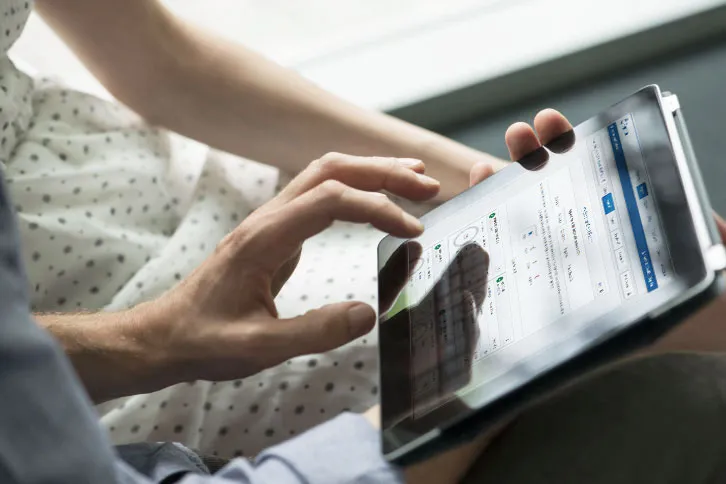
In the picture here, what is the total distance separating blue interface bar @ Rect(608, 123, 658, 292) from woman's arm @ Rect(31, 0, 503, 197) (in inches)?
8.3

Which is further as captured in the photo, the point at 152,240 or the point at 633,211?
the point at 152,240

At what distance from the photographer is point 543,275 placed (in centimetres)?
44

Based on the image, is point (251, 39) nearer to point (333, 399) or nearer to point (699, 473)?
point (333, 399)

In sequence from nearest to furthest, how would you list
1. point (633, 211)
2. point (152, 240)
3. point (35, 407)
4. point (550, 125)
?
point (35, 407), point (633, 211), point (550, 125), point (152, 240)

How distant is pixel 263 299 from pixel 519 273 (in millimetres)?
176

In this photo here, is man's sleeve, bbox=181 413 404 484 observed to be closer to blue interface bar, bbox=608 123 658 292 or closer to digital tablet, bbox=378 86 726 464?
digital tablet, bbox=378 86 726 464

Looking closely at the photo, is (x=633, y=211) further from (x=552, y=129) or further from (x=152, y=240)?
(x=152, y=240)

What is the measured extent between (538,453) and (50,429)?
0.33m

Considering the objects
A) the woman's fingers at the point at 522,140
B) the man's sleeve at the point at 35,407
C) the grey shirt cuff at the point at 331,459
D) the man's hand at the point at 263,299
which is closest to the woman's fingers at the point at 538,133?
the woman's fingers at the point at 522,140

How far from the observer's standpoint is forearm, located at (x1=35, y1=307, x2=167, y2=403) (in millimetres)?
480

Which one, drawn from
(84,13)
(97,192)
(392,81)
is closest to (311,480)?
(97,192)

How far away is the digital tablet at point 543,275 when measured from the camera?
371 millimetres

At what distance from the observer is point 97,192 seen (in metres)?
0.65

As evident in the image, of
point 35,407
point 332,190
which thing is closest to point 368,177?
point 332,190
